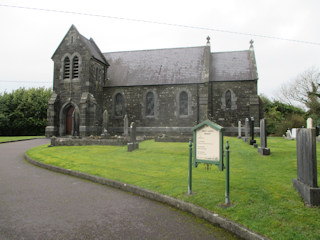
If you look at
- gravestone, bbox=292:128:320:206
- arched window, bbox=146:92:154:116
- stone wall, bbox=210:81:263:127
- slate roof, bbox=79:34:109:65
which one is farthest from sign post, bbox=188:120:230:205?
slate roof, bbox=79:34:109:65

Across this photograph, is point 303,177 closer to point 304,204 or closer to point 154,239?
point 304,204

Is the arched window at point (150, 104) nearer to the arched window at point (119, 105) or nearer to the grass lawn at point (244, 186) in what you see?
the arched window at point (119, 105)

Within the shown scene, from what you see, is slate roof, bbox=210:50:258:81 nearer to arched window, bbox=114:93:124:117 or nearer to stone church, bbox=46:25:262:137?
stone church, bbox=46:25:262:137

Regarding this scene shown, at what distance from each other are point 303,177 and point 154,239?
3.38 meters

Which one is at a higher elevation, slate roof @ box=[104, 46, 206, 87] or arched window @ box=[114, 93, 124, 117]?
slate roof @ box=[104, 46, 206, 87]

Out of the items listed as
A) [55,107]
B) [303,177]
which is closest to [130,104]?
[55,107]

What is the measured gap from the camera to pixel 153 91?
25000 mm

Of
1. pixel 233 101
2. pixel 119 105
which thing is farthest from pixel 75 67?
pixel 233 101

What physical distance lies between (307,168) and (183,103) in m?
20.0

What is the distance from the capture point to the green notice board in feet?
16.0

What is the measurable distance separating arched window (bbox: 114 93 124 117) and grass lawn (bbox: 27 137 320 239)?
15.9 m

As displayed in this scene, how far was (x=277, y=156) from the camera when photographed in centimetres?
983

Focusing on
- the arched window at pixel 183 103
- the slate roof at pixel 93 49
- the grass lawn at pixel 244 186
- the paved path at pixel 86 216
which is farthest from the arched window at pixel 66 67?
the paved path at pixel 86 216

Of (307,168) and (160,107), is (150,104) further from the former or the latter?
(307,168)
